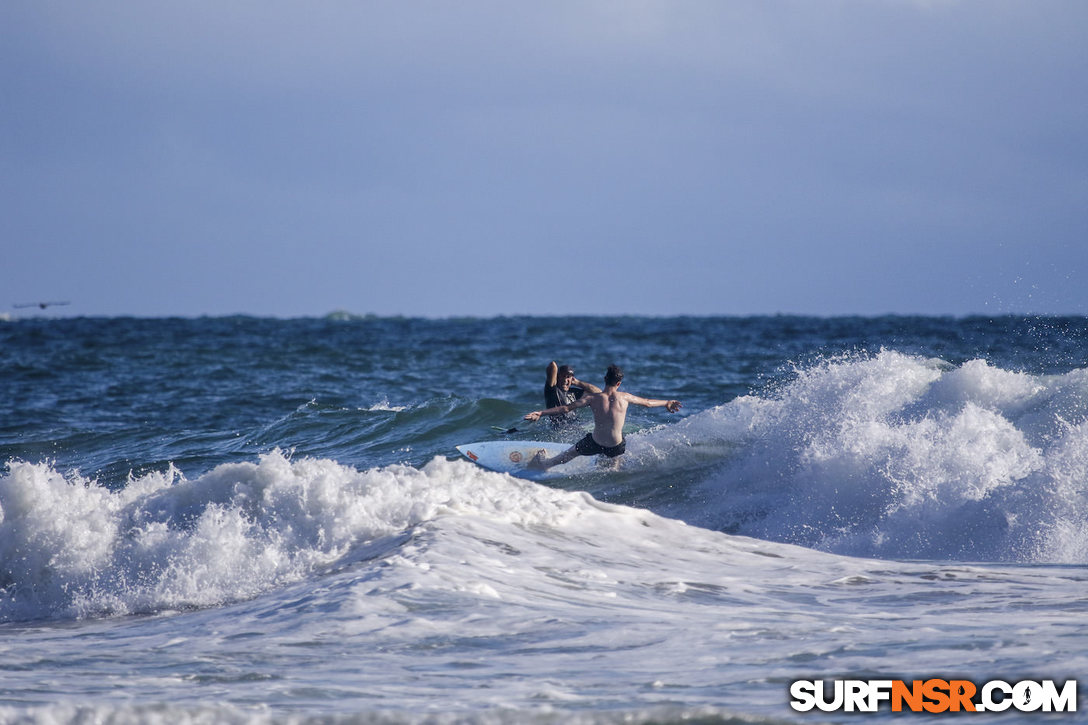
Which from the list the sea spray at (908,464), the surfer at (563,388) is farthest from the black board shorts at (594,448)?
the surfer at (563,388)

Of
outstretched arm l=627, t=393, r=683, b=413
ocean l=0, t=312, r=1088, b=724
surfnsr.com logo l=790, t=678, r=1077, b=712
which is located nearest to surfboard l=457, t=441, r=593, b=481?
ocean l=0, t=312, r=1088, b=724

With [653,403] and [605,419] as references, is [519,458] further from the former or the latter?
[653,403]

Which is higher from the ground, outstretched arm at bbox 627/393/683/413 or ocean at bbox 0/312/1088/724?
outstretched arm at bbox 627/393/683/413

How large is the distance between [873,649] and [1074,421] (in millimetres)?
7929

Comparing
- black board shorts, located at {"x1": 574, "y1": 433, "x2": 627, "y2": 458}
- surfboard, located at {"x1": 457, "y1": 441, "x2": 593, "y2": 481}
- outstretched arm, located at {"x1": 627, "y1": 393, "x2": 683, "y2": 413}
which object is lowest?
surfboard, located at {"x1": 457, "y1": 441, "x2": 593, "y2": 481}

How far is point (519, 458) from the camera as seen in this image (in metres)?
12.4

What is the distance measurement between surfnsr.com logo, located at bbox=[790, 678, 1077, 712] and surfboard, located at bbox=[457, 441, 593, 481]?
25.5 ft

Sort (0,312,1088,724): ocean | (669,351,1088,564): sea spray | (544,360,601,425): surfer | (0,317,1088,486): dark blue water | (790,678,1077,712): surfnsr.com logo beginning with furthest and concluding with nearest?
(0,317,1088,486): dark blue water < (544,360,601,425): surfer < (669,351,1088,564): sea spray < (0,312,1088,724): ocean < (790,678,1077,712): surfnsr.com logo

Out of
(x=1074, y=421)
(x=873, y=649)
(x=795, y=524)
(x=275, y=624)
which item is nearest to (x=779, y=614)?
(x=873, y=649)

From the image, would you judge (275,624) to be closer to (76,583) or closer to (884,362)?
(76,583)

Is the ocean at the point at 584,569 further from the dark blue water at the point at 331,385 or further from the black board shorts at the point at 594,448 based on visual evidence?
the dark blue water at the point at 331,385

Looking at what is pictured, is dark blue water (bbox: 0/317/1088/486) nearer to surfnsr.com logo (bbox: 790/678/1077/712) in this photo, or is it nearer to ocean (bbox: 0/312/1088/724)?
ocean (bbox: 0/312/1088/724)

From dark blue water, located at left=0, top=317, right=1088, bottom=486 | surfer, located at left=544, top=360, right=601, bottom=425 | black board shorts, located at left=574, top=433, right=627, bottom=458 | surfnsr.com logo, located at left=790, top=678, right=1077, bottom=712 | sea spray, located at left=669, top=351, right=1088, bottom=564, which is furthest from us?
dark blue water, located at left=0, top=317, right=1088, bottom=486

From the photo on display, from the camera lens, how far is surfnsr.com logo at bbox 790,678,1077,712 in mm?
4102
